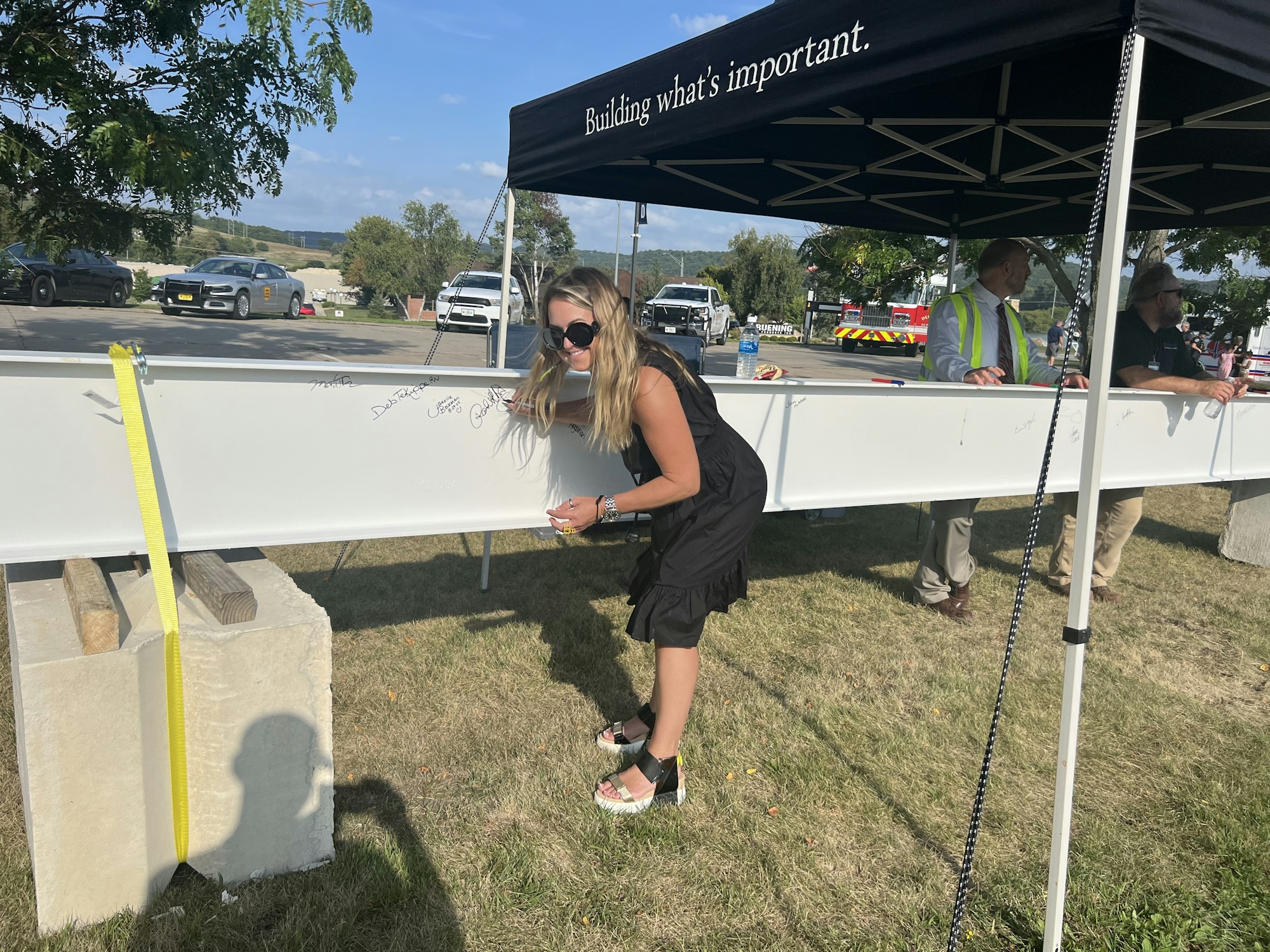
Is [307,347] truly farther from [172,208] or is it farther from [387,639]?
[387,639]

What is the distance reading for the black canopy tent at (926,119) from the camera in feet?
7.32

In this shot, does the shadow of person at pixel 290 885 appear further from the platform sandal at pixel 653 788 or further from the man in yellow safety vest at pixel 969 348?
the man in yellow safety vest at pixel 969 348

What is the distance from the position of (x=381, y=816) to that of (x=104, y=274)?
2096 centimetres

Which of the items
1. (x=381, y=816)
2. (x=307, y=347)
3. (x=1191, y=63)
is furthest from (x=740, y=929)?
(x=307, y=347)

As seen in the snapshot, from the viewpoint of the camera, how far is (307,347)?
14.3 meters

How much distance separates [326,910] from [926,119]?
427 centimetres

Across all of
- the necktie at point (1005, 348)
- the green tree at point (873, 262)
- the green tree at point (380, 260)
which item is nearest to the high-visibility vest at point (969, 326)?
the necktie at point (1005, 348)

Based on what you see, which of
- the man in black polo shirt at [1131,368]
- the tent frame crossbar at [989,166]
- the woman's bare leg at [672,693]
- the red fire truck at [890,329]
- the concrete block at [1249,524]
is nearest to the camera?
the woman's bare leg at [672,693]

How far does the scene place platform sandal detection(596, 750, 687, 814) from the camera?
2.69 m

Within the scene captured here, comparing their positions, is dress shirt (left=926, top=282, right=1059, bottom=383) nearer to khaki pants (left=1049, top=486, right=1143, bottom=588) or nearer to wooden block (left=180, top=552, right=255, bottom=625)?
khaki pants (left=1049, top=486, right=1143, bottom=588)

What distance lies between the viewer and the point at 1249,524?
235 inches

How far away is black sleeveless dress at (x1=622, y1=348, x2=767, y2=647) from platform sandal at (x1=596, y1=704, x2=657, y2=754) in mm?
576

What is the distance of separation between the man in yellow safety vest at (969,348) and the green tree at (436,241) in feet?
142
